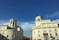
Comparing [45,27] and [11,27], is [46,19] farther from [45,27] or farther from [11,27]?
[11,27]

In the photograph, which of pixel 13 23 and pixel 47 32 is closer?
pixel 47 32

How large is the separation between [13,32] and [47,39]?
27.2 m

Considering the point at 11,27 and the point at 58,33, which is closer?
Answer: the point at 58,33

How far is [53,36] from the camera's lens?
82.0 m

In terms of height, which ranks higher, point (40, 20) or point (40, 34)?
point (40, 20)

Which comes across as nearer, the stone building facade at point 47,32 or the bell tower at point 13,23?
the stone building facade at point 47,32

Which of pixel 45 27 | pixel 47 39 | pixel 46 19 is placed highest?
pixel 46 19

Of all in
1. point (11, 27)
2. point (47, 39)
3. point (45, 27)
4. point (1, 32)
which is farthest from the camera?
point (11, 27)

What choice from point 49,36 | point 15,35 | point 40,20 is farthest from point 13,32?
point 49,36

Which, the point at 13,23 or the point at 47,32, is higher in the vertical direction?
the point at 13,23

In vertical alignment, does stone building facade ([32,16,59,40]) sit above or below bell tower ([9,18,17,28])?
below

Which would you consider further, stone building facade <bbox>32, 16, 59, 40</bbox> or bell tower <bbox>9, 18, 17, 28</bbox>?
bell tower <bbox>9, 18, 17, 28</bbox>

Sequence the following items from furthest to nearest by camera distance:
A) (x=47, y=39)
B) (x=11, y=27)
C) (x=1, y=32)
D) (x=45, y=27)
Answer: (x=11, y=27)
(x=1, y=32)
(x=45, y=27)
(x=47, y=39)

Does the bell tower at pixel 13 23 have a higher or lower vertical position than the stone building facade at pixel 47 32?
higher
